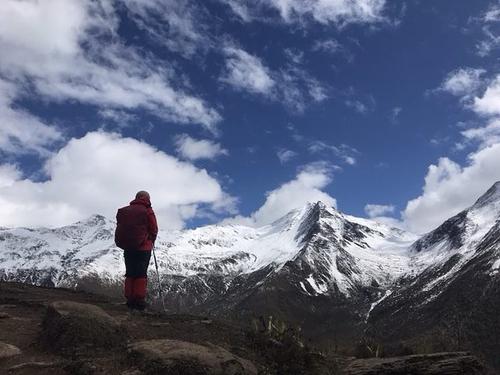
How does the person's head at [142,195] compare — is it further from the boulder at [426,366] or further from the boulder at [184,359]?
the boulder at [426,366]

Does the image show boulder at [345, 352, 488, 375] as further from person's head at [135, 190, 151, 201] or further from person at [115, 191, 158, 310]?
person's head at [135, 190, 151, 201]

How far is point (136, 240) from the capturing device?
17.8 metres

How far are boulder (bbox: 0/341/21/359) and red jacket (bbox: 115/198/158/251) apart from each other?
201 inches

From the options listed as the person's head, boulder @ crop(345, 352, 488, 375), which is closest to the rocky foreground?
boulder @ crop(345, 352, 488, 375)

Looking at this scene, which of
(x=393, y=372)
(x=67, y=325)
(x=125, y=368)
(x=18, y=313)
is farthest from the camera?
(x=18, y=313)

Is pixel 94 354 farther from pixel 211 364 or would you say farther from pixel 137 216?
pixel 137 216

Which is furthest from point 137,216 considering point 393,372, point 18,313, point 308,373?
point 393,372

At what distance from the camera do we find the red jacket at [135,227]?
58.2 feet

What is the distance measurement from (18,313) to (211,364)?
24.6 ft

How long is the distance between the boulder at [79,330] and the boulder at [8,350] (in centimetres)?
67

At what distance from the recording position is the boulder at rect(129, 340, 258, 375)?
Answer: 38.9ft

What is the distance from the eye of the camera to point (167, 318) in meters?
17.3

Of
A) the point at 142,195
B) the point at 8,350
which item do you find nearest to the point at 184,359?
the point at 8,350

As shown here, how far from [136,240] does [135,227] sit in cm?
39
